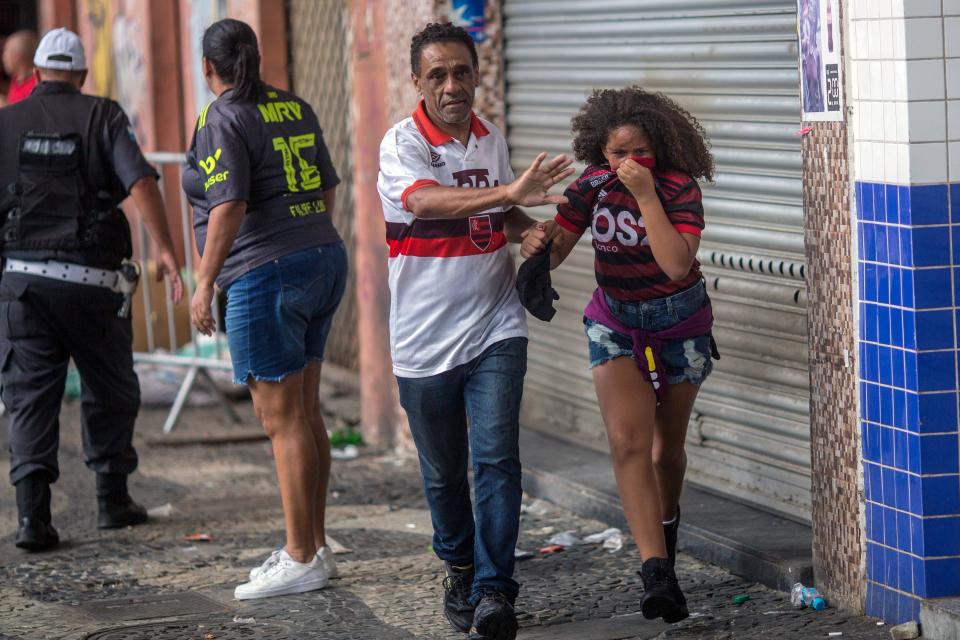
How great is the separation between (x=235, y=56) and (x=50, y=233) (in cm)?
145

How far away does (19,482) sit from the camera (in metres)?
6.43

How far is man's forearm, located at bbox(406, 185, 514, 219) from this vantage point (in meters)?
4.54

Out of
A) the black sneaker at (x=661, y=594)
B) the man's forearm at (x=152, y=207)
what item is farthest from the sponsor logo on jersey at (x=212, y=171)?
the black sneaker at (x=661, y=594)

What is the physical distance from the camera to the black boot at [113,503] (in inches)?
267

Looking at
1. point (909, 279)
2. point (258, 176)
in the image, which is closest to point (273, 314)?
point (258, 176)

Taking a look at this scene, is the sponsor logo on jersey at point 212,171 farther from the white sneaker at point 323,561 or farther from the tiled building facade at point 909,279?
the tiled building facade at point 909,279

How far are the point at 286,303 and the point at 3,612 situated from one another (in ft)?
5.09

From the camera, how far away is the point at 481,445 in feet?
15.8

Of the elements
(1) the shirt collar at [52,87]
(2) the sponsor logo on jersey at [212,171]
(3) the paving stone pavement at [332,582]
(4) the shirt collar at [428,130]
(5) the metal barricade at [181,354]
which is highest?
(1) the shirt collar at [52,87]

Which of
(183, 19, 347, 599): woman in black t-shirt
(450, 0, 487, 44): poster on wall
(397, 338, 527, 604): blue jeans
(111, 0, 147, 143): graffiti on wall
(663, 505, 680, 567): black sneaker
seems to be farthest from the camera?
(111, 0, 147, 143): graffiti on wall

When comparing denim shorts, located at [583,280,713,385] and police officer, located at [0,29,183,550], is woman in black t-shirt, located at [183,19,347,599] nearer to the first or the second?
police officer, located at [0,29,183,550]

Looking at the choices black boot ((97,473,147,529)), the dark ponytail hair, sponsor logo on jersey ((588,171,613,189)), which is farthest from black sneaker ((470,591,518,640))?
black boot ((97,473,147,529))

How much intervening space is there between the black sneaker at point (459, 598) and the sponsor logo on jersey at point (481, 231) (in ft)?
3.70

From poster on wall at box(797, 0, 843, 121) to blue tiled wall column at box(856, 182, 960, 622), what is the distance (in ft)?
1.03
